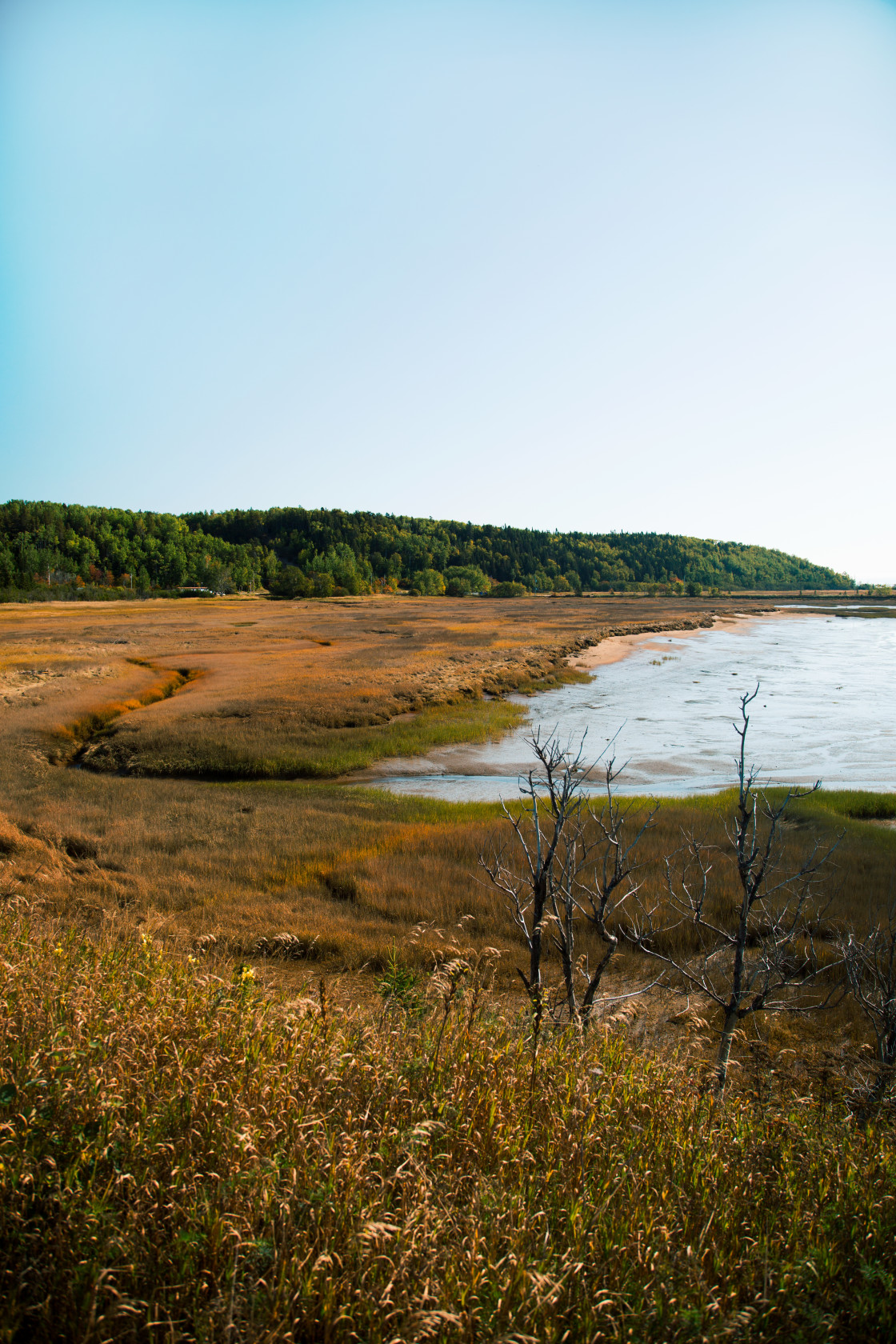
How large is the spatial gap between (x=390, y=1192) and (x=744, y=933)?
3723mm

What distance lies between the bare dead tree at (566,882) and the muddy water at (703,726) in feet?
19.3

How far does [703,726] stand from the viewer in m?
32.4

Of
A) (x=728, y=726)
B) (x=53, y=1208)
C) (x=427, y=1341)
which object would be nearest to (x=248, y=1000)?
(x=53, y=1208)

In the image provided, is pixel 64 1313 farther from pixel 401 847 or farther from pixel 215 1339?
pixel 401 847

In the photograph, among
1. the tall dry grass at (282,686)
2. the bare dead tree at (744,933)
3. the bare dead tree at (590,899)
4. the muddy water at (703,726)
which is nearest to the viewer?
the bare dead tree at (744,933)

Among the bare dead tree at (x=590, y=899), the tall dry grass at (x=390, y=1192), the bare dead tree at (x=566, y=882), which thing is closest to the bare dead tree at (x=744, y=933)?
the bare dead tree at (x=590, y=899)

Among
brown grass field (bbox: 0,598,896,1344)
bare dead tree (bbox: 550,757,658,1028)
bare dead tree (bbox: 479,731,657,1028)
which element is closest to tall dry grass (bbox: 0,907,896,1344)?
brown grass field (bbox: 0,598,896,1344)

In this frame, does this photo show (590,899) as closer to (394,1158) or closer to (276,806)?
(394,1158)

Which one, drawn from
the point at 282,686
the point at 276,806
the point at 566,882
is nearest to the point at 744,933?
the point at 566,882

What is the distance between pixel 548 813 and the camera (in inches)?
655

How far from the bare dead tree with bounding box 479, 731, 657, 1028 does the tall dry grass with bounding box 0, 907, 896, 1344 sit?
1369 mm

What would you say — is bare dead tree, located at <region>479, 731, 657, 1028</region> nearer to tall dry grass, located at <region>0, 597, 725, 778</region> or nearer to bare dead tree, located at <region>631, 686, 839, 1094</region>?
bare dead tree, located at <region>631, 686, 839, 1094</region>

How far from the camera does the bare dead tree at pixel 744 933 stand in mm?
6012

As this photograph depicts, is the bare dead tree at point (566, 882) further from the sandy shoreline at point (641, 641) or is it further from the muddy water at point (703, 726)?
the sandy shoreline at point (641, 641)
